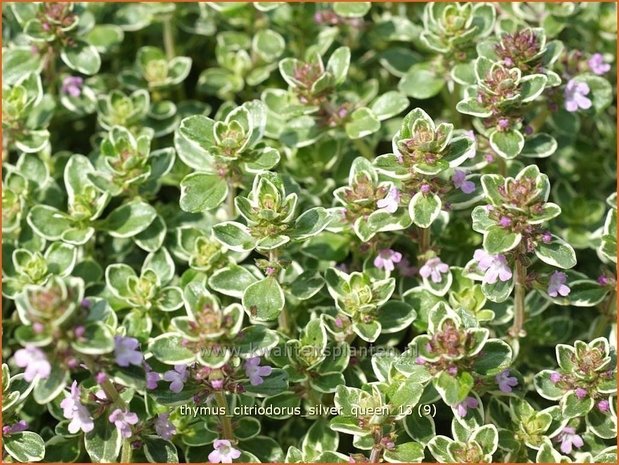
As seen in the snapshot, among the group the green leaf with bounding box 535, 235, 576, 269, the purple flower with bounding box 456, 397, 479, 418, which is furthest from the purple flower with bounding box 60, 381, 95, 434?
the green leaf with bounding box 535, 235, 576, 269

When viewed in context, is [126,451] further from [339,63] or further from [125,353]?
[339,63]

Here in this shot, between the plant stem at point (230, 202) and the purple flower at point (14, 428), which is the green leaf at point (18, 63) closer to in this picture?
the plant stem at point (230, 202)

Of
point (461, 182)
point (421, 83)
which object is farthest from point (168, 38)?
point (461, 182)

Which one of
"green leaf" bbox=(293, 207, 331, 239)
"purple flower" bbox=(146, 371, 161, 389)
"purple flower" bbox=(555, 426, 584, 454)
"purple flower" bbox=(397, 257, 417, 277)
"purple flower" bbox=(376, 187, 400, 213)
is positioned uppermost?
"purple flower" bbox=(376, 187, 400, 213)

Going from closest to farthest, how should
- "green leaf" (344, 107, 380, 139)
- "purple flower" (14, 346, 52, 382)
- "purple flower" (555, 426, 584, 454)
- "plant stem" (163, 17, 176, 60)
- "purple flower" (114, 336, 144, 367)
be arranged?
"purple flower" (14, 346, 52, 382), "purple flower" (114, 336, 144, 367), "purple flower" (555, 426, 584, 454), "green leaf" (344, 107, 380, 139), "plant stem" (163, 17, 176, 60)

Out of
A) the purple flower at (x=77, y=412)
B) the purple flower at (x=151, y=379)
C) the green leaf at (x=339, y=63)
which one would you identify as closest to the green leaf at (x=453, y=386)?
the purple flower at (x=151, y=379)

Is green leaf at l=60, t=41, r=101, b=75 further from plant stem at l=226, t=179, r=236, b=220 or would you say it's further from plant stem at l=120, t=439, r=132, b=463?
plant stem at l=120, t=439, r=132, b=463
